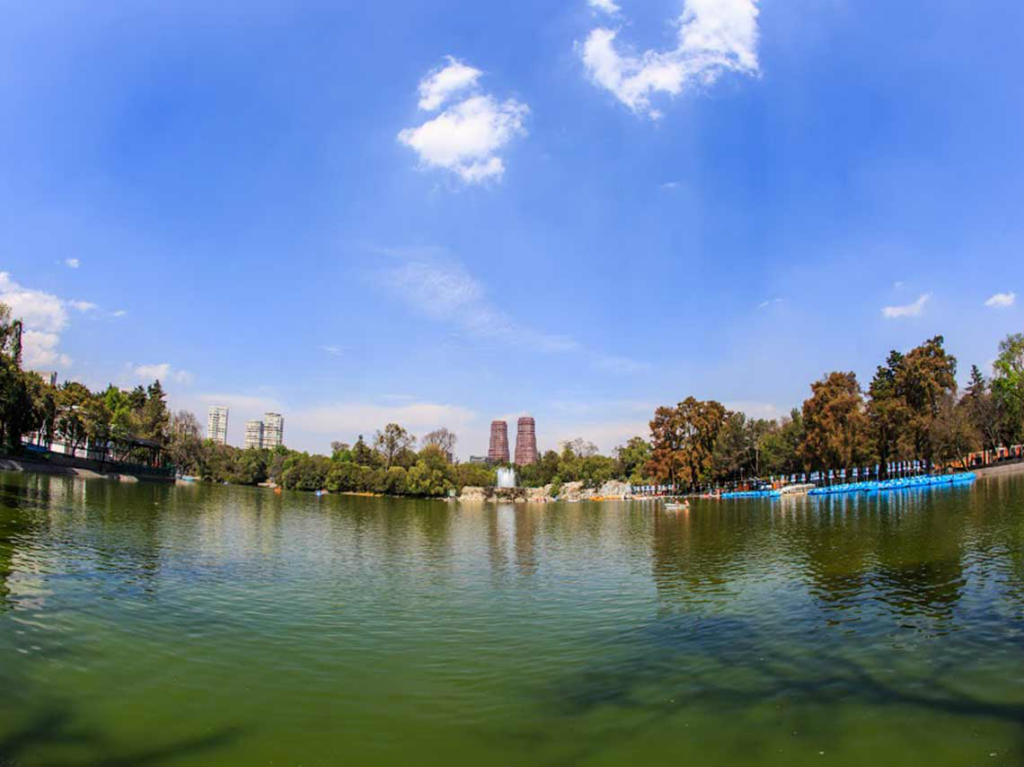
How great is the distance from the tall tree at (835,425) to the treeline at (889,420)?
0.39 ft

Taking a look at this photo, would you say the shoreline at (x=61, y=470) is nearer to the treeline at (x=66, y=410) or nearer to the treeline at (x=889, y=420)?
the treeline at (x=66, y=410)

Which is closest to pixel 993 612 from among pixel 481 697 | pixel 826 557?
pixel 826 557

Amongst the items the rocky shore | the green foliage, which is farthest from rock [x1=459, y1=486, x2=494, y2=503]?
the green foliage

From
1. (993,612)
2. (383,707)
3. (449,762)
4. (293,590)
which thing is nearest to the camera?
(449,762)

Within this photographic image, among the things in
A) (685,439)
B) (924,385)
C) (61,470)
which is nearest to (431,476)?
(685,439)

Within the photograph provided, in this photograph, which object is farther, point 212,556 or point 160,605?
point 212,556

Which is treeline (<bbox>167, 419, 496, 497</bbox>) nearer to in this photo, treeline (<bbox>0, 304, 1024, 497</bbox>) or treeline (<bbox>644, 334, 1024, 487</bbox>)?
treeline (<bbox>0, 304, 1024, 497</bbox>)

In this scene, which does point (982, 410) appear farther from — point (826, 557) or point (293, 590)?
point (293, 590)

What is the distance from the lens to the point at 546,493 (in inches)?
4993

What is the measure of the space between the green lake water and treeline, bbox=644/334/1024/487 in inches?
2091

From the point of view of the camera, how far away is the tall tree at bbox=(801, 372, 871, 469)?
74.7 m

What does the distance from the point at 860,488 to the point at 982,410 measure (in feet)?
101

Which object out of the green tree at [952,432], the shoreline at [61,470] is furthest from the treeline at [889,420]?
the shoreline at [61,470]

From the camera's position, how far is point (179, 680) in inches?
444
